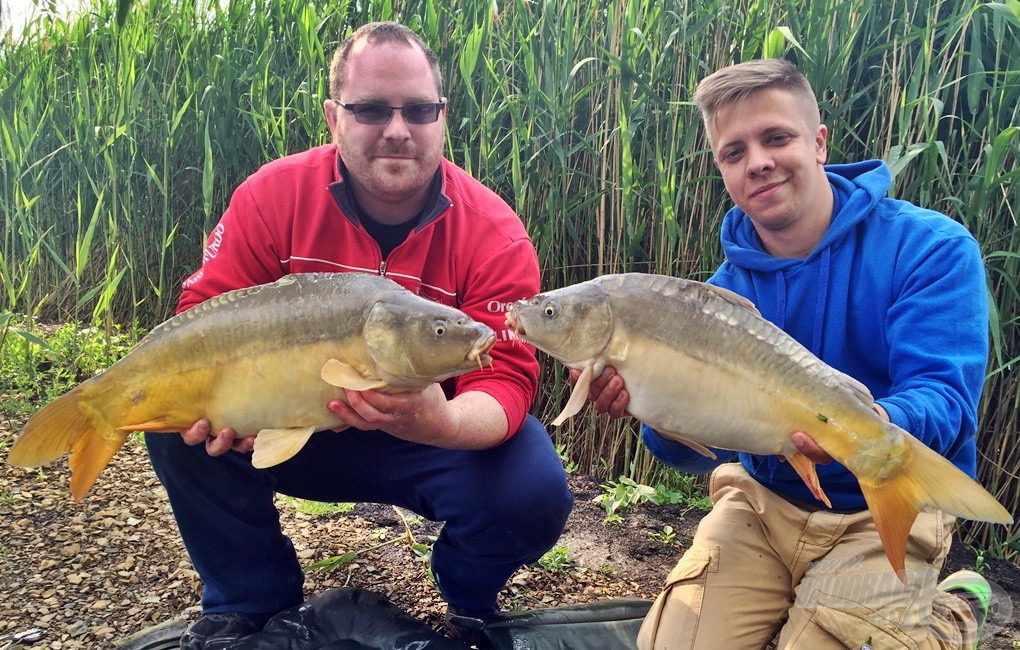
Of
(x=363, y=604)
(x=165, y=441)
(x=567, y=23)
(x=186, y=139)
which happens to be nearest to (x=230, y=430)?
(x=165, y=441)

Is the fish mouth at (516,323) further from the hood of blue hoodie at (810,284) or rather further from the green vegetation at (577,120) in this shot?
the green vegetation at (577,120)

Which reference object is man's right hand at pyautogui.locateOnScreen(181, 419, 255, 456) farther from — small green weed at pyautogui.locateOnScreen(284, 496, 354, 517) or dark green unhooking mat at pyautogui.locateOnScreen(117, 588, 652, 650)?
small green weed at pyautogui.locateOnScreen(284, 496, 354, 517)

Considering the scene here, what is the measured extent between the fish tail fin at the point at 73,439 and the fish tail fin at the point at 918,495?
4.03ft

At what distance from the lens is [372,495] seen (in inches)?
70.7

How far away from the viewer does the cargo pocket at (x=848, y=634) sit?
144 cm

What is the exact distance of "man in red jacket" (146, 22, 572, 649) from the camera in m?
1.65

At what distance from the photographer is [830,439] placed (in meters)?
1.27

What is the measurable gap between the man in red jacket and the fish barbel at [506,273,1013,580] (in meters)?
0.31

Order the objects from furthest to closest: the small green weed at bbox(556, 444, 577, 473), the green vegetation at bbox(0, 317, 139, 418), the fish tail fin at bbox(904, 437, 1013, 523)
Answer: the green vegetation at bbox(0, 317, 139, 418)
the small green weed at bbox(556, 444, 577, 473)
the fish tail fin at bbox(904, 437, 1013, 523)

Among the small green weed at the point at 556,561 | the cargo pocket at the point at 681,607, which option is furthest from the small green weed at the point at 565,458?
the cargo pocket at the point at 681,607

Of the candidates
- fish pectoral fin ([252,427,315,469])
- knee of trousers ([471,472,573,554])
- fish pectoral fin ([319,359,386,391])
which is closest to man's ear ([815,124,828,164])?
knee of trousers ([471,472,573,554])

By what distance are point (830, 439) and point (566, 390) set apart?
1.41 m

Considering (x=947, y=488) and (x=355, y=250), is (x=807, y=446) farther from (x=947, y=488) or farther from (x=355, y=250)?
(x=355, y=250)

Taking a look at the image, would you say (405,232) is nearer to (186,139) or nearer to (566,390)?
(566,390)
